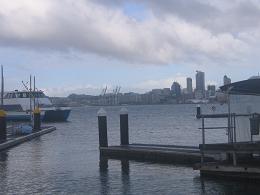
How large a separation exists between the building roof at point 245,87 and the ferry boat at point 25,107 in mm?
78053

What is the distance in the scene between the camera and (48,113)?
333 feet

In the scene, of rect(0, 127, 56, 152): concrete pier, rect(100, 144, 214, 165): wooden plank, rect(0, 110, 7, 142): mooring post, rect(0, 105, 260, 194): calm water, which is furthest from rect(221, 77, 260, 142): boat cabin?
rect(0, 110, 7, 142): mooring post

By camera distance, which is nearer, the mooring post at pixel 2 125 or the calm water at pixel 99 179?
the calm water at pixel 99 179

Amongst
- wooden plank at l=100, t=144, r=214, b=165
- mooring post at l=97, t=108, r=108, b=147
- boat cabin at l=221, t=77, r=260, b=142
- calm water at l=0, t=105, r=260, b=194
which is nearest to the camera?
calm water at l=0, t=105, r=260, b=194

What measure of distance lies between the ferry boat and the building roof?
7805cm

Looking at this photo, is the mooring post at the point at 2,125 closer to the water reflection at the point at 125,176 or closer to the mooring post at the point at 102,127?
the mooring post at the point at 102,127

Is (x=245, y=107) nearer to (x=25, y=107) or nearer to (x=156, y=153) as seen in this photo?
(x=156, y=153)

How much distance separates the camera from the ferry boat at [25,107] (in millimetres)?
99312

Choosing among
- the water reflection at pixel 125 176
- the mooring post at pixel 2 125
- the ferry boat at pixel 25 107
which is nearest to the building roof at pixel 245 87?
the water reflection at pixel 125 176

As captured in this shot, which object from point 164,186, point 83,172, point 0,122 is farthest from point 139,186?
point 0,122

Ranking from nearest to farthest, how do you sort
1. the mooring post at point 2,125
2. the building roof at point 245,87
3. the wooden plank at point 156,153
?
the building roof at point 245,87, the wooden plank at point 156,153, the mooring post at point 2,125

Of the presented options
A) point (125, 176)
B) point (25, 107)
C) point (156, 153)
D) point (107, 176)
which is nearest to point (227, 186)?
point (125, 176)

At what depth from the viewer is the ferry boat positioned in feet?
326

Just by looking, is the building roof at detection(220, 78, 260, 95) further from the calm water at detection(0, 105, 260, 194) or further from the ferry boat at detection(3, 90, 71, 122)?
the ferry boat at detection(3, 90, 71, 122)
